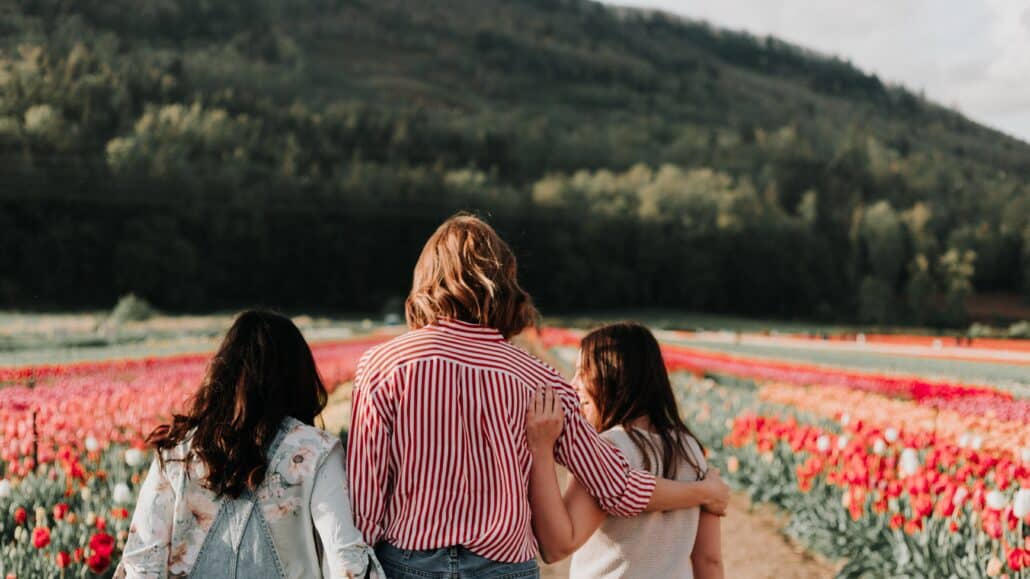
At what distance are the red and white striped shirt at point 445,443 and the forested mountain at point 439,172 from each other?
5.11m

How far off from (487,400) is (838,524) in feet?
13.1

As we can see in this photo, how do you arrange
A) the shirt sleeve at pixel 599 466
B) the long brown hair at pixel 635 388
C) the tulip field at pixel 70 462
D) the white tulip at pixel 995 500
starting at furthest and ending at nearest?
the white tulip at pixel 995 500
the tulip field at pixel 70 462
the long brown hair at pixel 635 388
the shirt sleeve at pixel 599 466

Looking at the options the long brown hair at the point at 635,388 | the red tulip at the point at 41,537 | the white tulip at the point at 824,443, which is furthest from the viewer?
the white tulip at the point at 824,443

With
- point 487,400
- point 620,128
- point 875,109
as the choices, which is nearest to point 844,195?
point 620,128

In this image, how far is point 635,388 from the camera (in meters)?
2.28

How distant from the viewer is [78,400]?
21.5ft

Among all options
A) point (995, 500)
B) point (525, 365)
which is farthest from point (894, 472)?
point (525, 365)

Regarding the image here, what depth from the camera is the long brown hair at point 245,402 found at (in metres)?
2.01

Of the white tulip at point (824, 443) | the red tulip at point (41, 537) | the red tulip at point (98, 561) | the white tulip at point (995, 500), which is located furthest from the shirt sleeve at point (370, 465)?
the white tulip at point (824, 443)

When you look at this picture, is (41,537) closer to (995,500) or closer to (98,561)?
(98,561)

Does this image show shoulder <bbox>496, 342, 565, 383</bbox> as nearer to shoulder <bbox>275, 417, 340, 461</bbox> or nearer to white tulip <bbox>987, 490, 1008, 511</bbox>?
shoulder <bbox>275, 417, 340, 461</bbox>

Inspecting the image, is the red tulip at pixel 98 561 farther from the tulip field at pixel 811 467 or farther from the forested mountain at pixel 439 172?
the forested mountain at pixel 439 172

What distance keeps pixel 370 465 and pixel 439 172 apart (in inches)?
2140

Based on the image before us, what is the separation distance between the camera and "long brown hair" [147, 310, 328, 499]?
2.01 m
